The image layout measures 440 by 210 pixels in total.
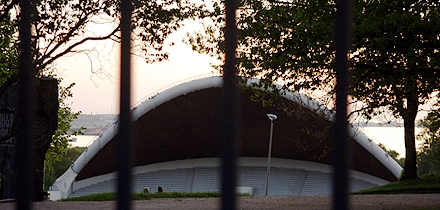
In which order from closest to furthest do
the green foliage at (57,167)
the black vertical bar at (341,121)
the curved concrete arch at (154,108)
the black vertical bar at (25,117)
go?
1. the black vertical bar at (341,121)
2. the black vertical bar at (25,117)
3. the curved concrete arch at (154,108)
4. the green foliage at (57,167)

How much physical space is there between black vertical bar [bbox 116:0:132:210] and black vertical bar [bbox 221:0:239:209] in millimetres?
187

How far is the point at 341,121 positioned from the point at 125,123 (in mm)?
408

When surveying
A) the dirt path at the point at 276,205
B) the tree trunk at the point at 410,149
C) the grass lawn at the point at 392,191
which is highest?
the tree trunk at the point at 410,149

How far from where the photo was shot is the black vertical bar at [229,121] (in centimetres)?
117

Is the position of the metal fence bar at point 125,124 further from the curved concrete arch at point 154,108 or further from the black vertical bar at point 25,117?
the curved concrete arch at point 154,108

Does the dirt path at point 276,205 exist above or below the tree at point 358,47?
below

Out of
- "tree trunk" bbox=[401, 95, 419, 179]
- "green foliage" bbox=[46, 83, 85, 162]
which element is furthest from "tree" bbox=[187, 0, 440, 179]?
"green foliage" bbox=[46, 83, 85, 162]

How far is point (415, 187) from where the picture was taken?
24.4 meters

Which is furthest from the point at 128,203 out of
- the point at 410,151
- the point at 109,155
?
the point at 109,155

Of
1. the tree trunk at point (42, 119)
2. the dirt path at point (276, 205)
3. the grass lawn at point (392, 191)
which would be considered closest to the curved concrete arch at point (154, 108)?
the grass lawn at point (392, 191)

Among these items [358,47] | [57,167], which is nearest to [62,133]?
[358,47]

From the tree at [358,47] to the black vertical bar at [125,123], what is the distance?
31.7 feet

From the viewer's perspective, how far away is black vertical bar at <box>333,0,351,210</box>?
113 centimetres

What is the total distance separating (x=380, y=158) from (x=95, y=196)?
108 ft
